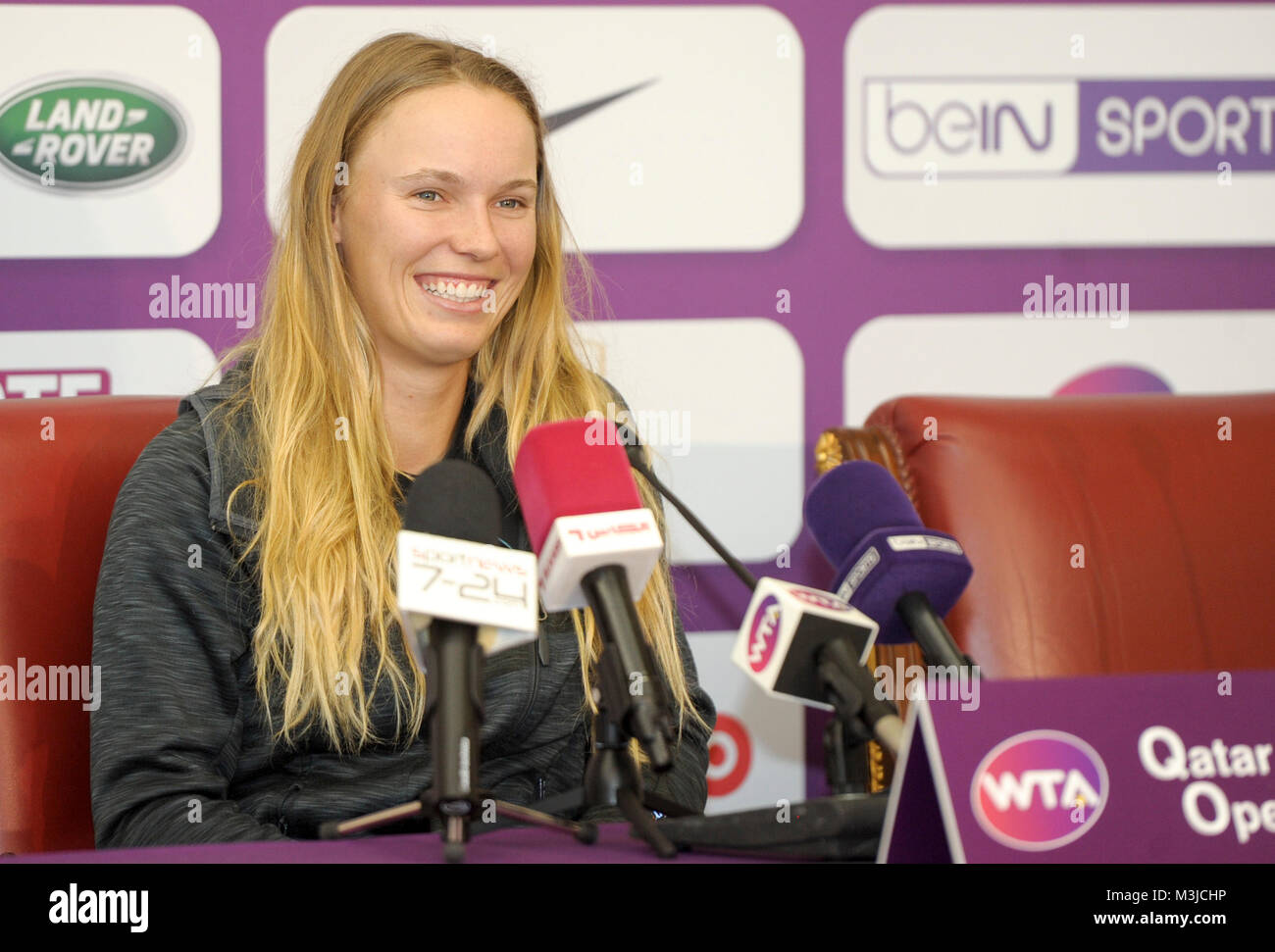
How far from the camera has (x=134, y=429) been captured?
5.27 ft

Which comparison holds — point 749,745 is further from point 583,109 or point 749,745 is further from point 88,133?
point 88,133

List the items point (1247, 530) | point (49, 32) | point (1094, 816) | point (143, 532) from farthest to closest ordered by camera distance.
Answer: point (49, 32), point (1247, 530), point (143, 532), point (1094, 816)

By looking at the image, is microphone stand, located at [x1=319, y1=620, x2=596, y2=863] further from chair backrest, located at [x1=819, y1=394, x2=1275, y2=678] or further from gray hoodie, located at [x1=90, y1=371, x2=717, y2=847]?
chair backrest, located at [x1=819, y1=394, x2=1275, y2=678]

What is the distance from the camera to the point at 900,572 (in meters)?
1.00

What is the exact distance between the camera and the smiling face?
1.61m

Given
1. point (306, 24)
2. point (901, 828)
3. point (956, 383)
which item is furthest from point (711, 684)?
point (901, 828)

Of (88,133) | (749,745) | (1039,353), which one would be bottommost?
(749,745)

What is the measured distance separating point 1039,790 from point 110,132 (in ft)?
6.23

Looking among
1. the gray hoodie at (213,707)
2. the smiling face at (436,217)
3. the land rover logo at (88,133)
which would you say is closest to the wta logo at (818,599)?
the gray hoodie at (213,707)

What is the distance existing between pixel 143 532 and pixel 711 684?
3.84 ft

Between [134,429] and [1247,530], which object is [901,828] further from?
[1247,530]

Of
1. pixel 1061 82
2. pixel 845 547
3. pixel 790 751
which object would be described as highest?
pixel 1061 82

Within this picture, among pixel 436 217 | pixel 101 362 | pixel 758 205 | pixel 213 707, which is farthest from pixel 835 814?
pixel 101 362

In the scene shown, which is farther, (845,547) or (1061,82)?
(1061,82)
